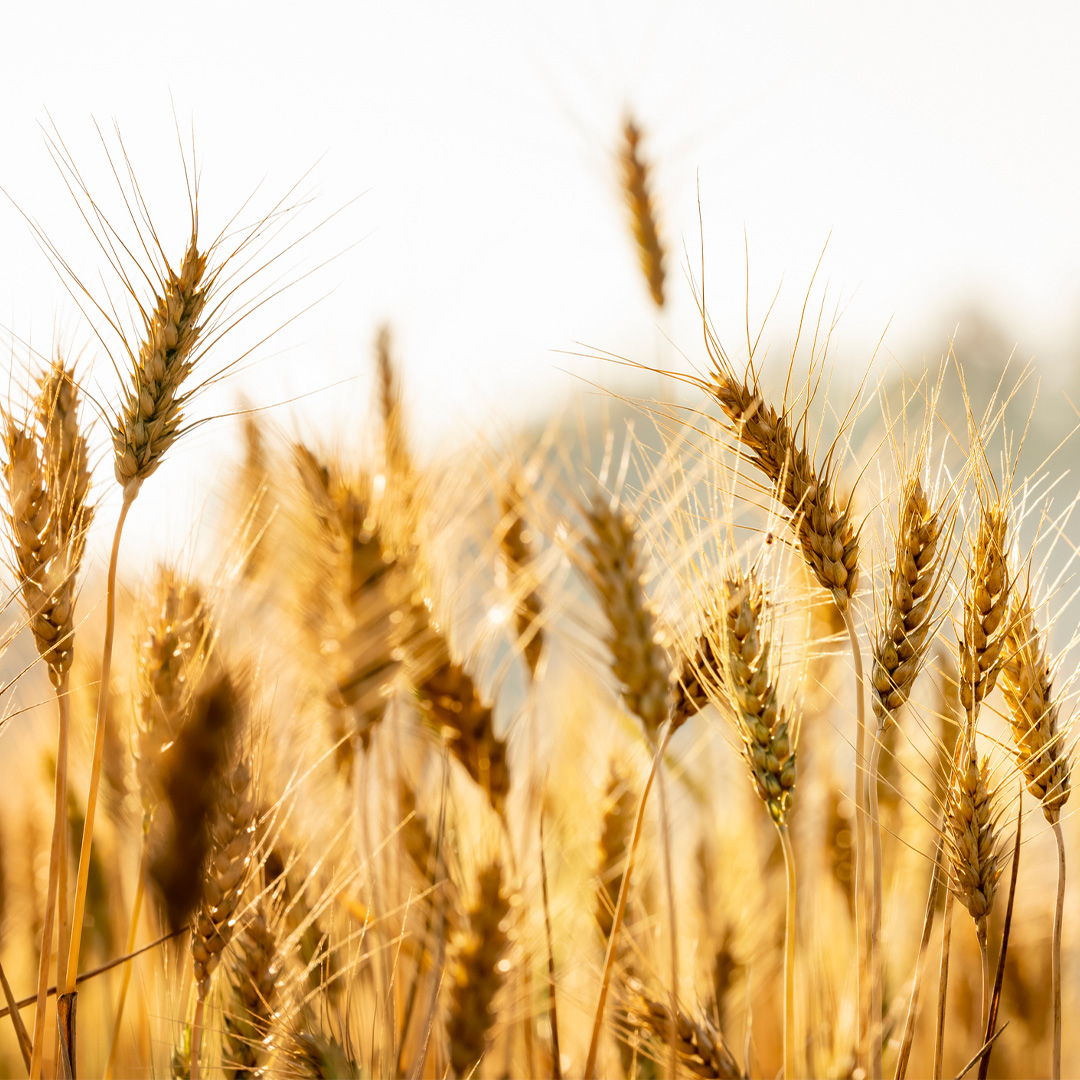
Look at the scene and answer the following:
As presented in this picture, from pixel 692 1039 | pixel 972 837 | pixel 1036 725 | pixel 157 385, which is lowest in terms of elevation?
pixel 692 1039

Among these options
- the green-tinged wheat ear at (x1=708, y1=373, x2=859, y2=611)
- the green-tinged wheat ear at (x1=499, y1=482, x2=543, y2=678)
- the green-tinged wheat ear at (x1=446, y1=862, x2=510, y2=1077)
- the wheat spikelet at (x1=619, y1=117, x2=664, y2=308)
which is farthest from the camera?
the wheat spikelet at (x1=619, y1=117, x2=664, y2=308)

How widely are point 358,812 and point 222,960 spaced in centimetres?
33

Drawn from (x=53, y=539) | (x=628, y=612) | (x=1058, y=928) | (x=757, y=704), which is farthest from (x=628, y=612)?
(x=53, y=539)

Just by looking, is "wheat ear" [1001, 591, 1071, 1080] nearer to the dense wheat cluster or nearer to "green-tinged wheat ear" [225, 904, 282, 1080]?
the dense wheat cluster

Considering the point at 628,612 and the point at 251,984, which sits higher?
the point at 628,612

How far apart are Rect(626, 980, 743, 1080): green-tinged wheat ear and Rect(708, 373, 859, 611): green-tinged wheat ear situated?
0.61m

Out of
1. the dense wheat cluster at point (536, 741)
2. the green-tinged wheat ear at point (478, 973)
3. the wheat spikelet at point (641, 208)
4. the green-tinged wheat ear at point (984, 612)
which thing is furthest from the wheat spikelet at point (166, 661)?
the wheat spikelet at point (641, 208)

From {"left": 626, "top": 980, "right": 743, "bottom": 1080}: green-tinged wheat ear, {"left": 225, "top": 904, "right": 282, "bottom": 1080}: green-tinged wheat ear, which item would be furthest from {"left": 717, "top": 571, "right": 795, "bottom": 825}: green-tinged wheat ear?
{"left": 225, "top": 904, "right": 282, "bottom": 1080}: green-tinged wheat ear

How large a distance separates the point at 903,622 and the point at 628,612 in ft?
1.26

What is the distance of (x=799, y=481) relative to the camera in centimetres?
96

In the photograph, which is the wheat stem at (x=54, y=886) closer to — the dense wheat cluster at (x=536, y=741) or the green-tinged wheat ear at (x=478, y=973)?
the dense wheat cluster at (x=536, y=741)

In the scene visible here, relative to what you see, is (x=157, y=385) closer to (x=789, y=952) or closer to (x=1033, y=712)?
(x=789, y=952)

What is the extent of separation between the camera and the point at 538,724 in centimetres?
157

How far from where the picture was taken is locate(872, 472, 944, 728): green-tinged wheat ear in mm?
880
